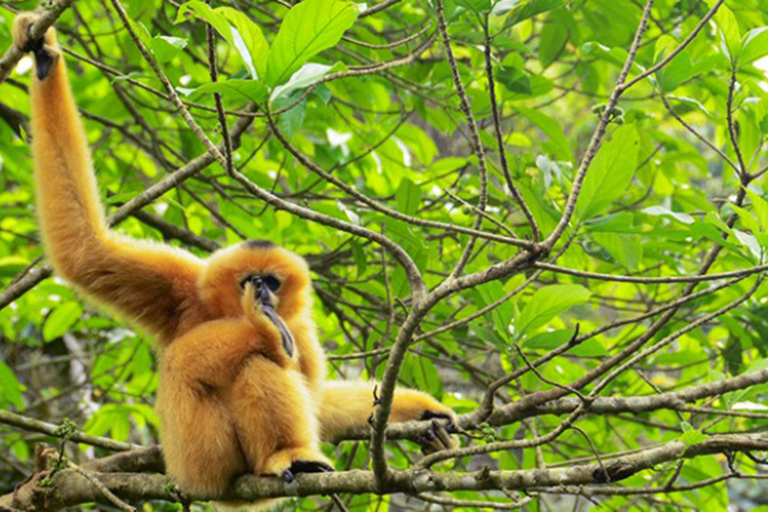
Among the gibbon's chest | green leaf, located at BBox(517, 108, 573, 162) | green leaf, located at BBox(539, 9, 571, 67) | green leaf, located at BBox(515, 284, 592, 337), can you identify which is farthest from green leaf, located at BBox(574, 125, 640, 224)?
green leaf, located at BBox(539, 9, 571, 67)

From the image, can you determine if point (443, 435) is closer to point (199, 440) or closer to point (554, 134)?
point (199, 440)

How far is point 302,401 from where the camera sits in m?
3.53

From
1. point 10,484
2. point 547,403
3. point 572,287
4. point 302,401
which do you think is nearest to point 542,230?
point 572,287

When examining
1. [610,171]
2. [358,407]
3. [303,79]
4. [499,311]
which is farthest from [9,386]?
[610,171]

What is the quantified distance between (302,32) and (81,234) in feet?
5.29

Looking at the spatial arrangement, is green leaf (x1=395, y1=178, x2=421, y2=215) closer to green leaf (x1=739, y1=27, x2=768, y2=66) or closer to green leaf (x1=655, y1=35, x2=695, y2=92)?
green leaf (x1=655, y1=35, x2=695, y2=92)

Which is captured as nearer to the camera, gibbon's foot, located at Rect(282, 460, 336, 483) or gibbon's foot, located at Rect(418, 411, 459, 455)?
gibbon's foot, located at Rect(282, 460, 336, 483)

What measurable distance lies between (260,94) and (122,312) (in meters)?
1.73

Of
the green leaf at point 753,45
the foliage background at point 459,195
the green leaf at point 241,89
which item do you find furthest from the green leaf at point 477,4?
the green leaf at point 753,45

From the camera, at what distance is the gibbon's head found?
385 cm

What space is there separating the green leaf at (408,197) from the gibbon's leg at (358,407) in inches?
33.2

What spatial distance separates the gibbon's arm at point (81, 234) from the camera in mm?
3379

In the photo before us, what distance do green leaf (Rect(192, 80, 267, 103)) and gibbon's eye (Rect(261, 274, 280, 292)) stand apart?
5.27ft

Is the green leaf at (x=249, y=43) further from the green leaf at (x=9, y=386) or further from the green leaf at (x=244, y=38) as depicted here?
the green leaf at (x=9, y=386)
